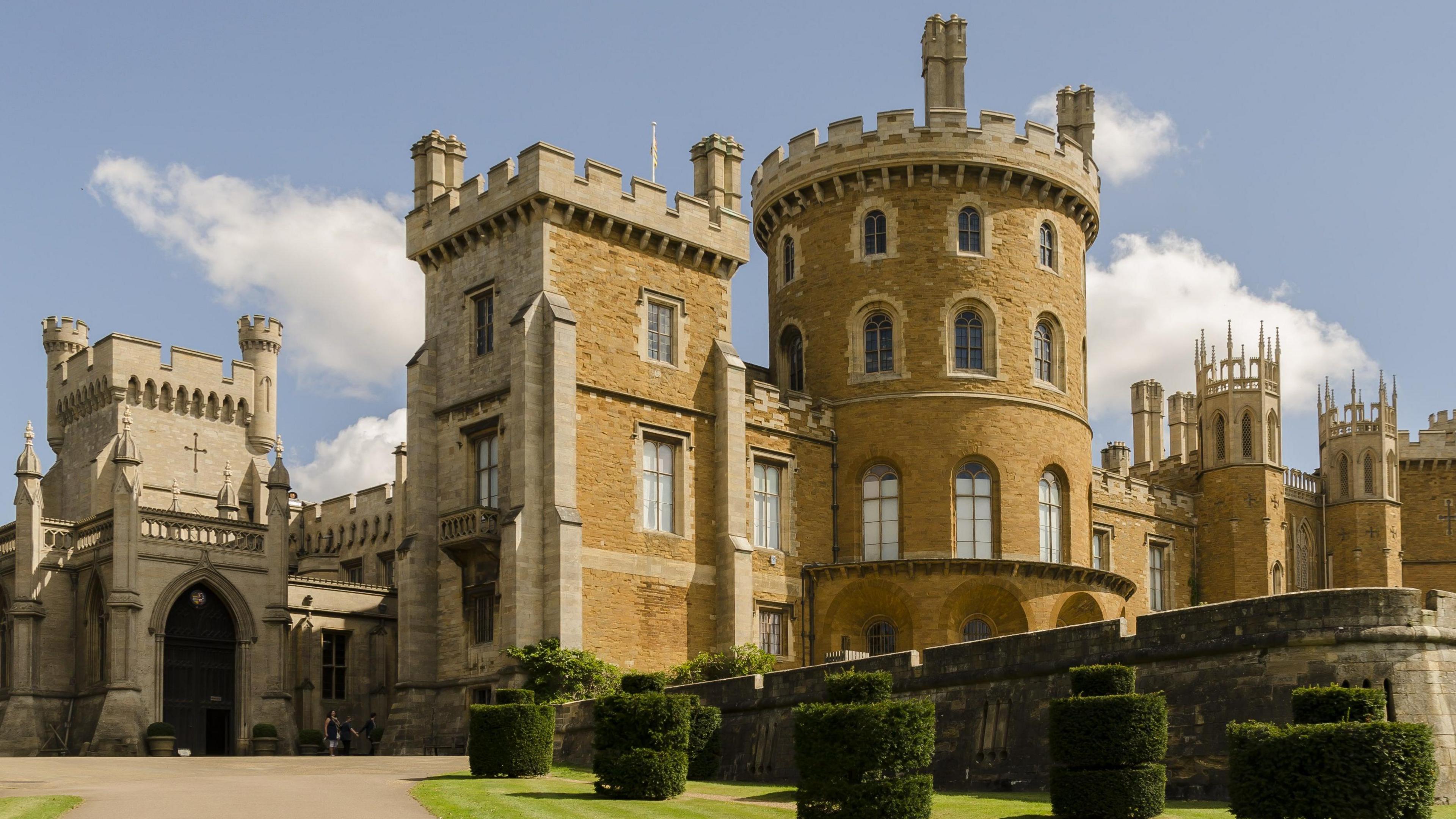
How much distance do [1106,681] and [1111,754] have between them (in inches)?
42.9

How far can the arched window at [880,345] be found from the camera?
40031mm

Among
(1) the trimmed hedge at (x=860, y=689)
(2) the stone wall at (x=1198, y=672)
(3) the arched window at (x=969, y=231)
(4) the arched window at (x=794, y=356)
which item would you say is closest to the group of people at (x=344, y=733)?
(2) the stone wall at (x=1198, y=672)

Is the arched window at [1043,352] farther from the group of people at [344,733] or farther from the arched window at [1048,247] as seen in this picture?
the group of people at [344,733]

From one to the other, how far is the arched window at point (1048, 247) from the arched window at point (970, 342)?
2.48 metres

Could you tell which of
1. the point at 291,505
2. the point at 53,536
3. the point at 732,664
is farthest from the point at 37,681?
the point at 291,505

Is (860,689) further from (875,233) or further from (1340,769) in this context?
(875,233)

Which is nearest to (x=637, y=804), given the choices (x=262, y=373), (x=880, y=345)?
(x=880, y=345)

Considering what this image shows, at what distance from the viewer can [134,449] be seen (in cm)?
3631

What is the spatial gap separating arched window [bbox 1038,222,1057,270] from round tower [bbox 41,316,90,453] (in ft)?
117

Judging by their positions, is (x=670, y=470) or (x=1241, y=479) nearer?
(x=670, y=470)

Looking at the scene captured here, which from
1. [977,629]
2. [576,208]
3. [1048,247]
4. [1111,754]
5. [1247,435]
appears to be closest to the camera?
[1111,754]

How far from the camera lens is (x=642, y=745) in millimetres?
24500

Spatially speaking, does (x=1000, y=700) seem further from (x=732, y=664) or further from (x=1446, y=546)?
(x=1446, y=546)

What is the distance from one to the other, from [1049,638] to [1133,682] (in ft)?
13.8
